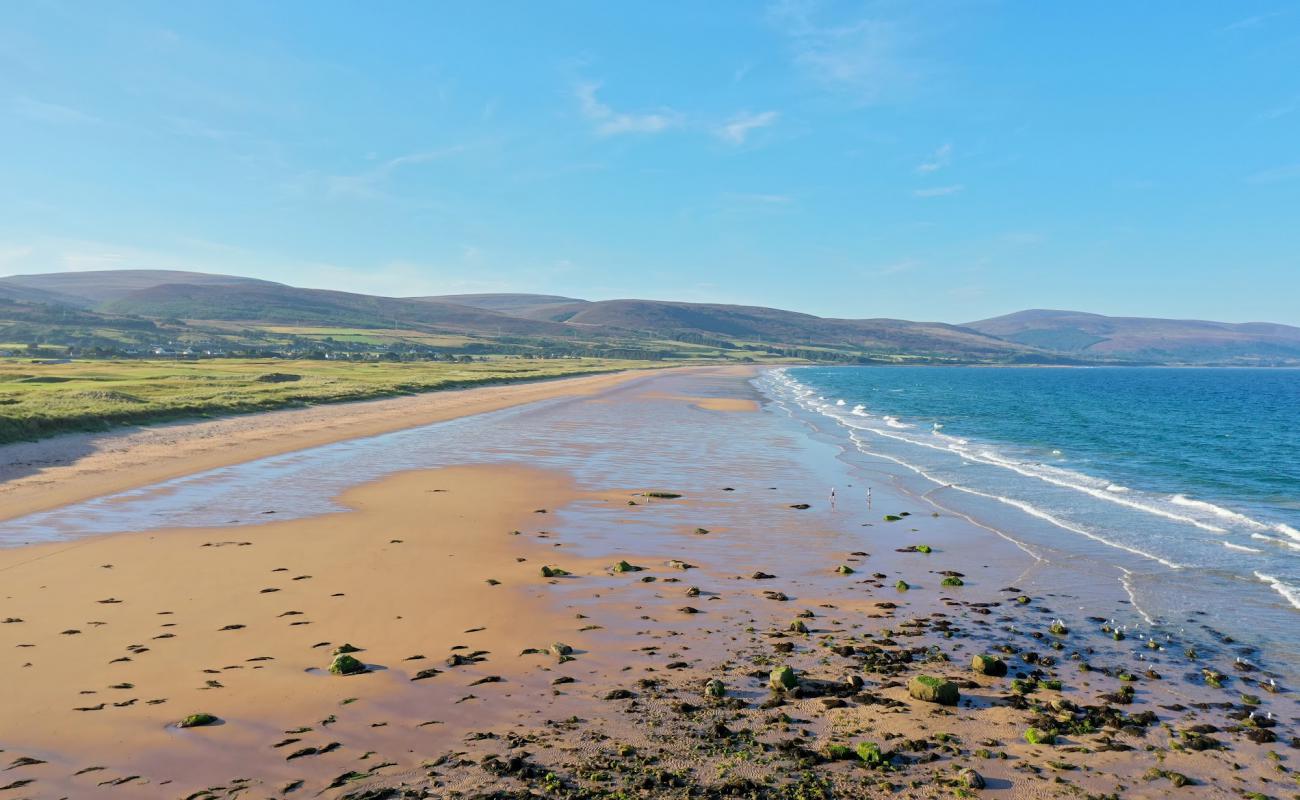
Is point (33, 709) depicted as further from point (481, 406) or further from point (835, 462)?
point (481, 406)

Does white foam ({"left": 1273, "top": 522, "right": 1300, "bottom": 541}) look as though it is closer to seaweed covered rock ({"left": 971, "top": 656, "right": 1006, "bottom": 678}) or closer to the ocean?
the ocean

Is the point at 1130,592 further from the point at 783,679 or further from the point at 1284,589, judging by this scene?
the point at 783,679

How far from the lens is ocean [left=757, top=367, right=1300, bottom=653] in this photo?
50.7 ft

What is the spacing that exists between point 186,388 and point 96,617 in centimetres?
5077

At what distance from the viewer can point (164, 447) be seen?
107 ft

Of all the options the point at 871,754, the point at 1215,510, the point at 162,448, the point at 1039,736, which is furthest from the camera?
the point at 162,448

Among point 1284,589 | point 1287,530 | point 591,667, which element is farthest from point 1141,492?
point 591,667

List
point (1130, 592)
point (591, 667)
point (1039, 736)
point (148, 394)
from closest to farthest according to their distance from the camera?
point (1039, 736) → point (591, 667) → point (1130, 592) → point (148, 394)

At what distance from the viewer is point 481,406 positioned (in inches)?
2398

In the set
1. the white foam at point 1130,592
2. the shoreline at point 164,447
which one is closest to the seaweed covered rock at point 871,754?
the white foam at point 1130,592

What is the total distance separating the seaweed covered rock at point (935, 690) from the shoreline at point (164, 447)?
22.2 m

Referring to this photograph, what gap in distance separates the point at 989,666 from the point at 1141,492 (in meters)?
21.5

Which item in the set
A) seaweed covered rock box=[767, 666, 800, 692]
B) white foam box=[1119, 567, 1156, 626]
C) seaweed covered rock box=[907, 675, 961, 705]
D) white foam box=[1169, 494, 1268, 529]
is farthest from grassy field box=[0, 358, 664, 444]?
white foam box=[1169, 494, 1268, 529]

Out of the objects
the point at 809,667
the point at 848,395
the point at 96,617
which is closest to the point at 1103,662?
the point at 809,667
